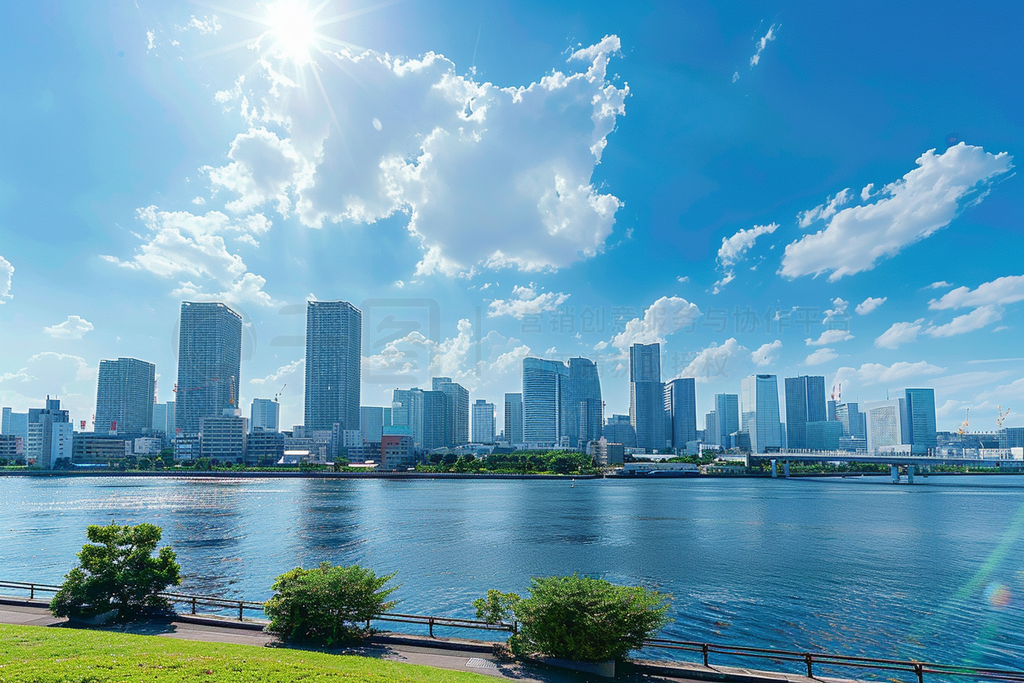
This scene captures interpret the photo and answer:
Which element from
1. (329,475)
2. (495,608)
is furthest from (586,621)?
(329,475)

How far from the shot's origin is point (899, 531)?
213 ft

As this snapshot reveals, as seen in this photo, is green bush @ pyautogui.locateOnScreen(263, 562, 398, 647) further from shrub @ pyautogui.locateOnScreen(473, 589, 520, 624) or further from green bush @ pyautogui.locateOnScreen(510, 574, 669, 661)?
green bush @ pyautogui.locateOnScreen(510, 574, 669, 661)

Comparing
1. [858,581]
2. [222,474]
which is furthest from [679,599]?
[222,474]

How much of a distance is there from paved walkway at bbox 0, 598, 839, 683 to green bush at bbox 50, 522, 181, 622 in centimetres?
97

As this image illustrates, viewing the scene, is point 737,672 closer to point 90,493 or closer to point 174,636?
point 174,636

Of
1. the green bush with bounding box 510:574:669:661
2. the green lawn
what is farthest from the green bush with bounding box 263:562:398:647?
the green bush with bounding box 510:574:669:661

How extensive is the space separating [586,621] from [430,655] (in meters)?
5.43

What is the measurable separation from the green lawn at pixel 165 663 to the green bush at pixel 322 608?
156 centimetres

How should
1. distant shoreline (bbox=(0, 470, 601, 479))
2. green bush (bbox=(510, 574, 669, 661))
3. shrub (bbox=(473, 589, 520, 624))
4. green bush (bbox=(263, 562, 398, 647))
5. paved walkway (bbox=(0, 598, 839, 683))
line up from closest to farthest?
paved walkway (bbox=(0, 598, 839, 683))
green bush (bbox=(510, 574, 669, 661))
green bush (bbox=(263, 562, 398, 647))
shrub (bbox=(473, 589, 520, 624))
distant shoreline (bbox=(0, 470, 601, 479))

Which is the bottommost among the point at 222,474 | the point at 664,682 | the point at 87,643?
the point at 222,474

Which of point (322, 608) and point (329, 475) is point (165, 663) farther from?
point (329, 475)

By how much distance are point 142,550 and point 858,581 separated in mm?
45420

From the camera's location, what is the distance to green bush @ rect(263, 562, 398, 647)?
63.4 ft

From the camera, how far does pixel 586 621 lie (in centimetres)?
1689
